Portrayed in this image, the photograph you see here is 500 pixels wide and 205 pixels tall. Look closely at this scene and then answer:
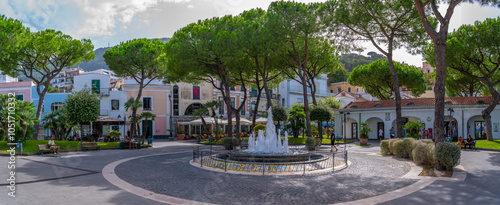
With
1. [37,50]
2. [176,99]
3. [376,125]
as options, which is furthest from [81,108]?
[376,125]

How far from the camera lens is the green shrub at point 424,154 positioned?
13375 mm

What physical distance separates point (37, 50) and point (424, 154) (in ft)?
88.2

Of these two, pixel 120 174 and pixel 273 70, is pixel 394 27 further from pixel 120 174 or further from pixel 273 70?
pixel 120 174

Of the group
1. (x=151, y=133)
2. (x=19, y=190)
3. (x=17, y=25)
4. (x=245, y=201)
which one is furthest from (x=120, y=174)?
(x=151, y=133)

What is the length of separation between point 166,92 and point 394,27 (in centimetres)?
3040

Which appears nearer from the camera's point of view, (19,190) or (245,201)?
(245,201)

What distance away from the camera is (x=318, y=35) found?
24234 millimetres

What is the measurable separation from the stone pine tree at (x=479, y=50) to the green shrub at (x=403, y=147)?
1311 centimetres

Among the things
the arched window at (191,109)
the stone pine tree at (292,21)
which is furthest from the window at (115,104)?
the stone pine tree at (292,21)

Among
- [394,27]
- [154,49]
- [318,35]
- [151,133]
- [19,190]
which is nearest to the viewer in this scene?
[19,190]

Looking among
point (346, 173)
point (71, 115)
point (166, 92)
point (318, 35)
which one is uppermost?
point (318, 35)

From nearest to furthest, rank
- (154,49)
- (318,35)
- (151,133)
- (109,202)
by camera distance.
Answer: (109,202) → (318,35) → (154,49) → (151,133)

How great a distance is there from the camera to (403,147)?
17141 mm

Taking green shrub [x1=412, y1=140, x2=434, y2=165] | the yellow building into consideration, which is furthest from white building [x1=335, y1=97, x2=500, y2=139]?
the yellow building
